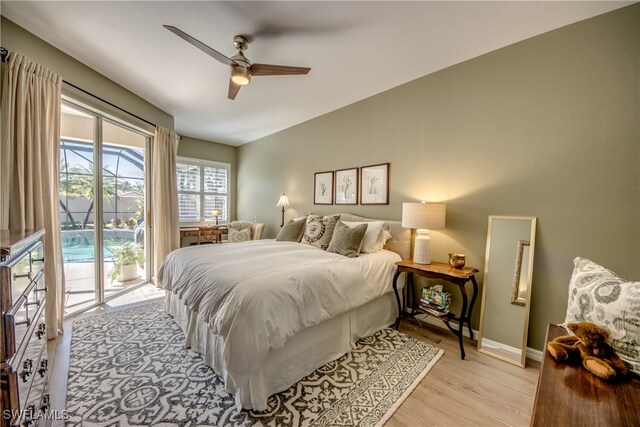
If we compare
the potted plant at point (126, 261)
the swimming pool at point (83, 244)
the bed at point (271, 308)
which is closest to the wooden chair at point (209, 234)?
the potted plant at point (126, 261)

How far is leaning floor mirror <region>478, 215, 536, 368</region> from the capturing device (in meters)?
2.07

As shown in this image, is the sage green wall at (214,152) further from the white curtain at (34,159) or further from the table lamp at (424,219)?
the table lamp at (424,219)

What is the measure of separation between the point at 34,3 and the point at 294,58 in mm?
1984

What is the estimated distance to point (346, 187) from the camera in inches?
142

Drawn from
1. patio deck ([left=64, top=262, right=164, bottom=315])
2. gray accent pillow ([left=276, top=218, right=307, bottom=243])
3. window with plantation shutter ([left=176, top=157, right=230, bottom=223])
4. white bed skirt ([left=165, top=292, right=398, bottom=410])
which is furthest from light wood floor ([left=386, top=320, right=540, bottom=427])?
window with plantation shutter ([left=176, top=157, right=230, bottom=223])

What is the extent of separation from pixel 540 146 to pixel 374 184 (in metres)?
1.67

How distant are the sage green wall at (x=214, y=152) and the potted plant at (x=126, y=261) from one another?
7.62 ft

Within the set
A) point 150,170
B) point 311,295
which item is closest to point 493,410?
point 311,295

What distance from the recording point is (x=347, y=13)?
1867mm

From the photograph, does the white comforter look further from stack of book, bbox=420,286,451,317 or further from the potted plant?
the potted plant

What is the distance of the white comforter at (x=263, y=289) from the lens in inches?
56.6

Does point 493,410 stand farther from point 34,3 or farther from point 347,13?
point 34,3

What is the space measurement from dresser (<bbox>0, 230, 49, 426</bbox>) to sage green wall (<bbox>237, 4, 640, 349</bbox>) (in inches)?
119

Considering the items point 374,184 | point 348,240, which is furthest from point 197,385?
point 374,184
